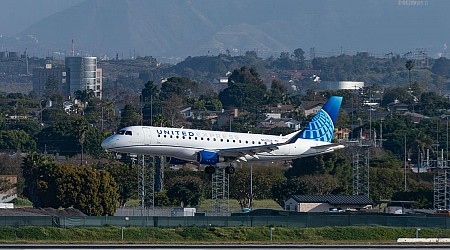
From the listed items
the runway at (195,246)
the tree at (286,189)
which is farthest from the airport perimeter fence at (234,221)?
the tree at (286,189)

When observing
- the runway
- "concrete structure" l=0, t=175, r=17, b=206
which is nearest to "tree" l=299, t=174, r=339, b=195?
"concrete structure" l=0, t=175, r=17, b=206

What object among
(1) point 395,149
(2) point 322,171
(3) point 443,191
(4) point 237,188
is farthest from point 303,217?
(1) point 395,149

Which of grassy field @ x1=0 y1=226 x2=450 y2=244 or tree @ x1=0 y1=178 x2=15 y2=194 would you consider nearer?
grassy field @ x1=0 y1=226 x2=450 y2=244

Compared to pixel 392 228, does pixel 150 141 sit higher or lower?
higher

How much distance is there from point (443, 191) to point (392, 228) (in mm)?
34979

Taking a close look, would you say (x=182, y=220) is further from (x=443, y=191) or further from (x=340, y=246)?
(x=443, y=191)

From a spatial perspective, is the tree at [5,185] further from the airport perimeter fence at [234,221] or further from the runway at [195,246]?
the runway at [195,246]

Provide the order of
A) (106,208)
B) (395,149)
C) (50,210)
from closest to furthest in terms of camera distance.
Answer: (50,210)
(106,208)
(395,149)

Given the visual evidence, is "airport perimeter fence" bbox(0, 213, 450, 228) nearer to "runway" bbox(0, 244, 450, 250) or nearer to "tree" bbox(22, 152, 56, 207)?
"runway" bbox(0, 244, 450, 250)

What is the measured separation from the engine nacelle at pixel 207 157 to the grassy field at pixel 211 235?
893 centimetres

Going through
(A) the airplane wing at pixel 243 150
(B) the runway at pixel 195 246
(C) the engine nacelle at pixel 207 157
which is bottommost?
(B) the runway at pixel 195 246

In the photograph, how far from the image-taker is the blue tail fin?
4099 inches

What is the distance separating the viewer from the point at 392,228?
90.6 metres

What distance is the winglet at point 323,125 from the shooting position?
104 metres
